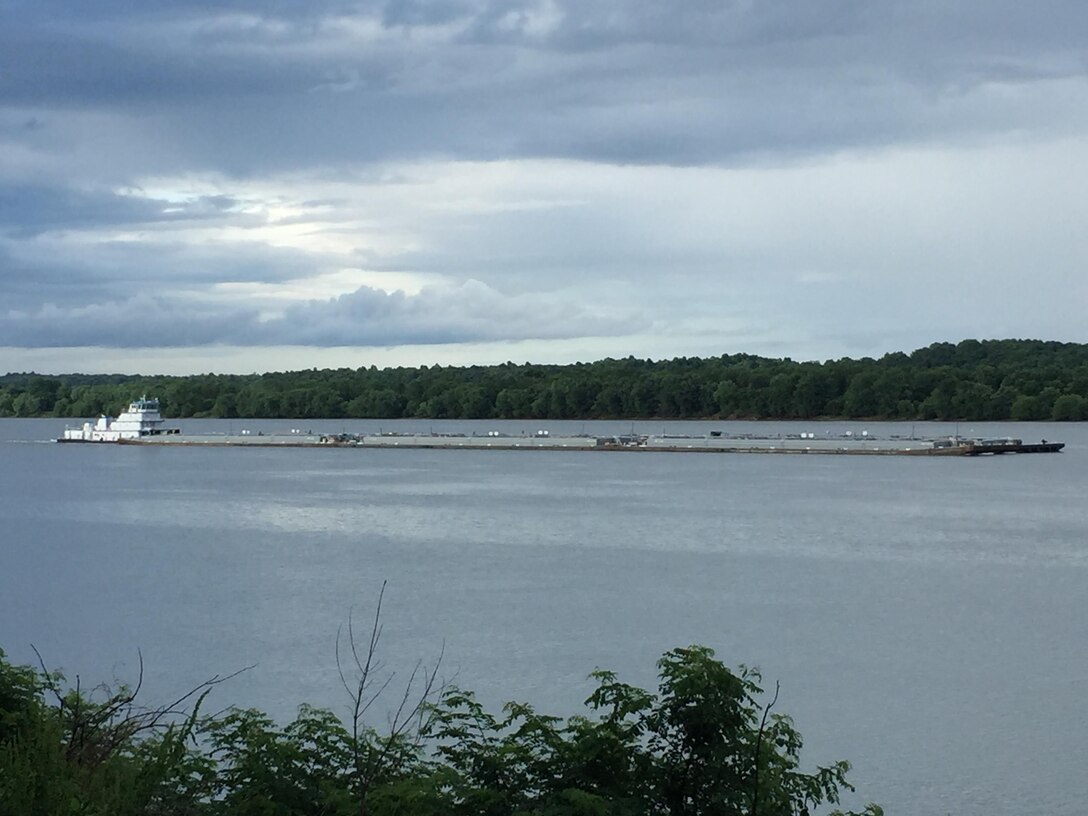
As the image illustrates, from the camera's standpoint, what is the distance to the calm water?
1880 cm

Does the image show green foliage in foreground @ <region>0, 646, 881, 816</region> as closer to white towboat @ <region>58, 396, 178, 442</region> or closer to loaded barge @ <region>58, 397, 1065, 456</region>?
loaded barge @ <region>58, 397, 1065, 456</region>

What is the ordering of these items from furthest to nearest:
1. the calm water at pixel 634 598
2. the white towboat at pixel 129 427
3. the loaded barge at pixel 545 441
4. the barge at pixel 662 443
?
1. the white towboat at pixel 129 427
2. the loaded barge at pixel 545 441
3. the barge at pixel 662 443
4. the calm water at pixel 634 598

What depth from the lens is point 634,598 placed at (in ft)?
102

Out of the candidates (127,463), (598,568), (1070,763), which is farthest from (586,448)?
(1070,763)

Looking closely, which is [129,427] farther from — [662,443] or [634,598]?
[634,598]

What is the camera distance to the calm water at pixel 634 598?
18.8 m

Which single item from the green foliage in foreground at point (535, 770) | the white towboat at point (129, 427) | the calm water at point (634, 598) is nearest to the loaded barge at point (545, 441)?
the white towboat at point (129, 427)

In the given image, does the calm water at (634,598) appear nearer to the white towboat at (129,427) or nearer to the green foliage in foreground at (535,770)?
the green foliage in foreground at (535,770)

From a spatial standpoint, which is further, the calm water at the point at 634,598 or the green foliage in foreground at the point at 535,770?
the calm water at the point at 634,598

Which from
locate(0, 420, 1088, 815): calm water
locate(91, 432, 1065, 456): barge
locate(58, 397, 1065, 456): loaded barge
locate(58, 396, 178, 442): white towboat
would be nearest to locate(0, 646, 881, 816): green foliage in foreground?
locate(0, 420, 1088, 815): calm water

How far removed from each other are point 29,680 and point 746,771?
459 centimetres

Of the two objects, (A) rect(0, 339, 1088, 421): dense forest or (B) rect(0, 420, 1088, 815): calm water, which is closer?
(B) rect(0, 420, 1088, 815): calm water

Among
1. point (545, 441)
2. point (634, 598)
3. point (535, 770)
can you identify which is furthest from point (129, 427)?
point (535, 770)

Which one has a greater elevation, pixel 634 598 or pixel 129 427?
pixel 129 427
